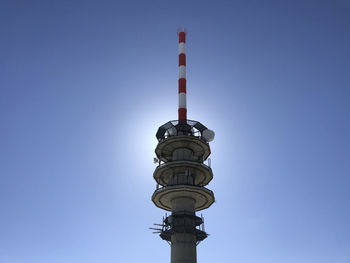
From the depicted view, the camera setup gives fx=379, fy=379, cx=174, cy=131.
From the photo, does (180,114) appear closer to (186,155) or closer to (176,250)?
(186,155)

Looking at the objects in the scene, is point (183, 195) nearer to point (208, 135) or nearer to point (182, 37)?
point (208, 135)

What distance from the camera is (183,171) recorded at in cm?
5509

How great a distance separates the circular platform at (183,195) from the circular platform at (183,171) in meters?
3.34

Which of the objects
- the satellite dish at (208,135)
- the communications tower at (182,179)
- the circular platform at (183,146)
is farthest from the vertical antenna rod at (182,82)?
the circular platform at (183,146)

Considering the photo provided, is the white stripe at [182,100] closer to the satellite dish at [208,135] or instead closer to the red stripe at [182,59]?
the satellite dish at [208,135]

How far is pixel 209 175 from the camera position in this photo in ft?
185

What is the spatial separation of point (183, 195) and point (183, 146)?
26.2ft

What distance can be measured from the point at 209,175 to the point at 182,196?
5.83 metres

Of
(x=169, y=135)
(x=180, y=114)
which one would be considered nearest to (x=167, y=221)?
(x=169, y=135)

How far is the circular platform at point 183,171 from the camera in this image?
5406 cm

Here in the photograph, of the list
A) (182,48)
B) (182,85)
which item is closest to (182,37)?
(182,48)

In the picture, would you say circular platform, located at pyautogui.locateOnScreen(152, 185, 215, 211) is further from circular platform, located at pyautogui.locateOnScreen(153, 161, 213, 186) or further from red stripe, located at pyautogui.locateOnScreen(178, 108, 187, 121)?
red stripe, located at pyautogui.locateOnScreen(178, 108, 187, 121)

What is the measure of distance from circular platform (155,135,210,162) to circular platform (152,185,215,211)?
7.35 meters

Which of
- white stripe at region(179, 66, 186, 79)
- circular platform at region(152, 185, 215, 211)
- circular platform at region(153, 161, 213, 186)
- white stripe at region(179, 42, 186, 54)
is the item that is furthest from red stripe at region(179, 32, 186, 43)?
circular platform at region(152, 185, 215, 211)
